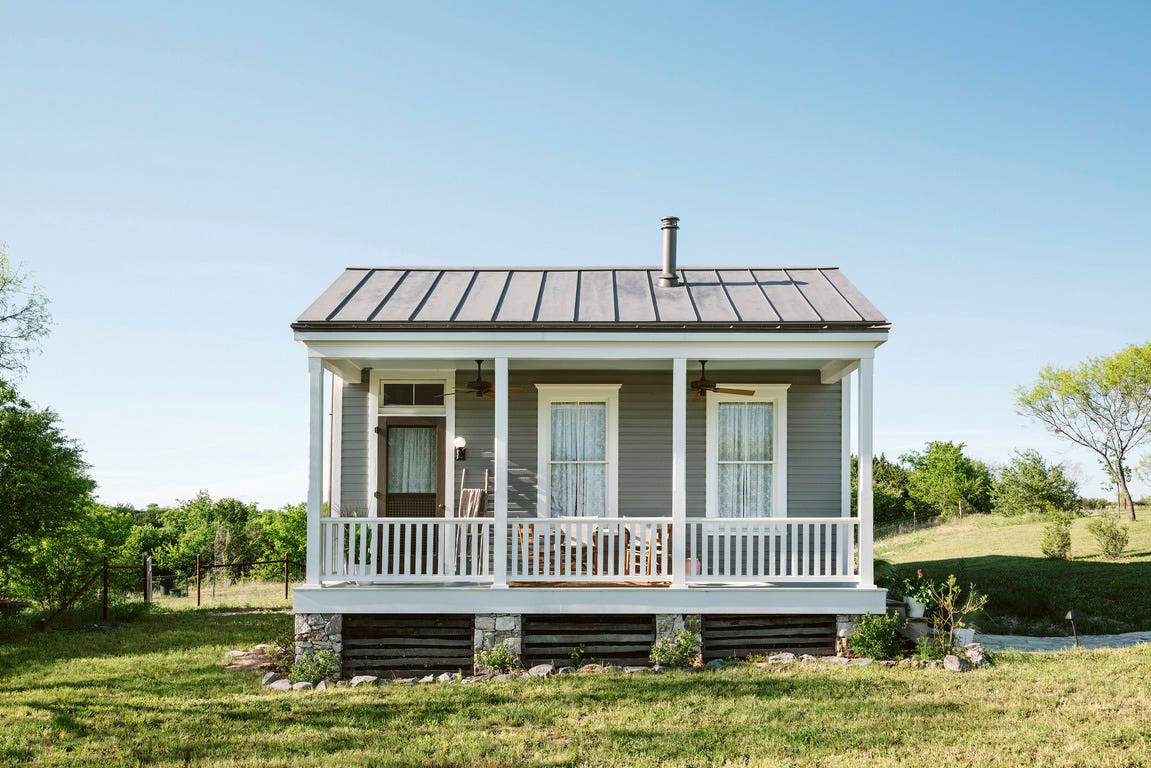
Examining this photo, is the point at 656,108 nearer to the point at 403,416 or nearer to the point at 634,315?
the point at 634,315

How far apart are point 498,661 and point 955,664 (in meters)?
4.95

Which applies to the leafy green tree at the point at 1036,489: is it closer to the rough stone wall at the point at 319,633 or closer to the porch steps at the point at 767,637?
the porch steps at the point at 767,637

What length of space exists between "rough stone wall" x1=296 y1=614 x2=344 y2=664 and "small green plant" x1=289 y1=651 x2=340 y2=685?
0.08 meters

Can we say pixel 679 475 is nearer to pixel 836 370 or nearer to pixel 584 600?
pixel 584 600

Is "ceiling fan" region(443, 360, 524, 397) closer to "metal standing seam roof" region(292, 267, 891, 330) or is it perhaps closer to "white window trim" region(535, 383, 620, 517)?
"white window trim" region(535, 383, 620, 517)

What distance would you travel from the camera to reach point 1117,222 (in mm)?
19609

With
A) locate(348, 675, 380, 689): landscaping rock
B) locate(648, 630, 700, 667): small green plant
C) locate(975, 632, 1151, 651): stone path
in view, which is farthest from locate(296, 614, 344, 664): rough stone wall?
locate(975, 632, 1151, 651): stone path

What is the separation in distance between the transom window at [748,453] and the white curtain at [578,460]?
148 cm

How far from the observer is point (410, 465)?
11.9 m

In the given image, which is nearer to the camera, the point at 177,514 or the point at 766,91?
the point at 766,91

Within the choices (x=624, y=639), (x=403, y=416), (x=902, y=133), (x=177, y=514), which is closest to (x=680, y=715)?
(x=624, y=639)

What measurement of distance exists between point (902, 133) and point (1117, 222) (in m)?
8.82

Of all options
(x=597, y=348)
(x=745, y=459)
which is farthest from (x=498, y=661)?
(x=745, y=459)

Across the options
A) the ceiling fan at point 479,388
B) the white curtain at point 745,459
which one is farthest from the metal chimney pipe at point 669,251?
the ceiling fan at point 479,388
